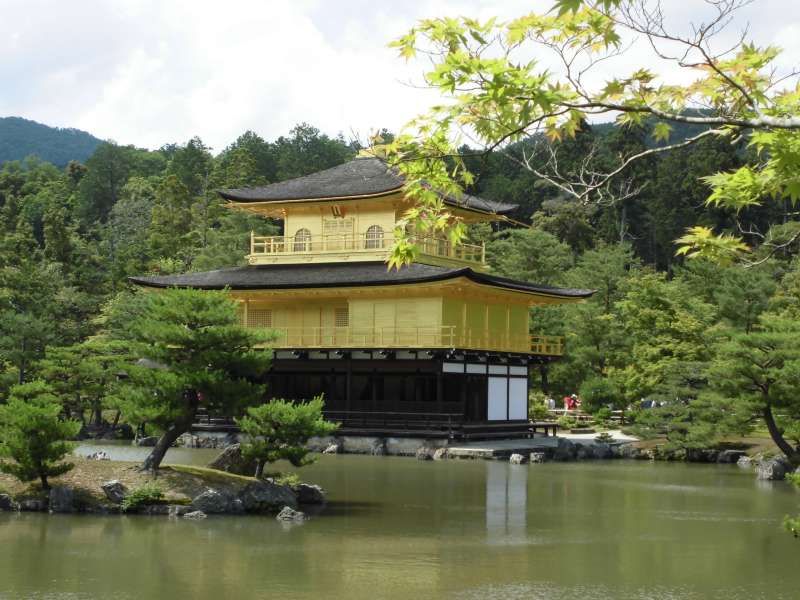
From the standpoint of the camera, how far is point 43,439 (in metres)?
16.5

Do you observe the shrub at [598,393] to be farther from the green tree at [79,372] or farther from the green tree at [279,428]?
the green tree at [279,428]

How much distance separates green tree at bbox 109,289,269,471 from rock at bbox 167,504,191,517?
1362mm

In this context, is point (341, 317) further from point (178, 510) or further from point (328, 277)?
point (178, 510)

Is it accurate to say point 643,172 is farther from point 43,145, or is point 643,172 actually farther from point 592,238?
point 43,145

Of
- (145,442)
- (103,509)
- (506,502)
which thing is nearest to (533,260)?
(145,442)

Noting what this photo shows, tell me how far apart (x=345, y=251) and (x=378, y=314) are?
9.44 ft

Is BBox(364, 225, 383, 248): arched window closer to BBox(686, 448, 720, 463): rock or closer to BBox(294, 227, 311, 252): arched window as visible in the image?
BBox(294, 227, 311, 252): arched window

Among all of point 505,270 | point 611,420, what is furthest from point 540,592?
point 505,270

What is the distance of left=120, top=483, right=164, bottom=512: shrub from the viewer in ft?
55.4

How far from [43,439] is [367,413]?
18076 millimetres

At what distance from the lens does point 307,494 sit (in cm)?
1900

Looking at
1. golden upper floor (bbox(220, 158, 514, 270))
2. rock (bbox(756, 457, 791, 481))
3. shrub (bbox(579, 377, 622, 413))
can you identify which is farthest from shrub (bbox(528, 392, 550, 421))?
rock (bbox(756, 457, 791, 481))

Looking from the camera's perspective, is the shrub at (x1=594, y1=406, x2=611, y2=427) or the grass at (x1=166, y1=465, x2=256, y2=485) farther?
the shrub at (x1=594, y1=406, x2=611, y2=427)

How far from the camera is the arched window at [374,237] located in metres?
36.5
